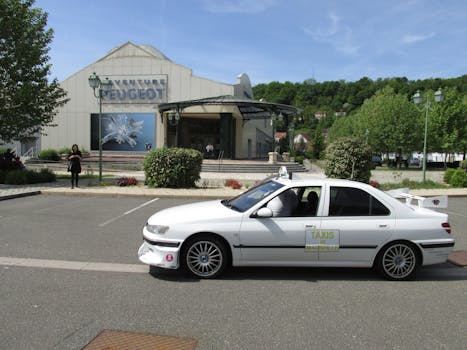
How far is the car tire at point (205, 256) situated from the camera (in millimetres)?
4938

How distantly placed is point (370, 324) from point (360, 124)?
46928 millimetres

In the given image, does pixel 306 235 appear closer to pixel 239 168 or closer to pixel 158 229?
pixel 158 229

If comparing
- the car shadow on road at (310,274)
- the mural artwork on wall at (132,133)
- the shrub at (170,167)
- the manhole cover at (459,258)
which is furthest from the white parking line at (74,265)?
the mural artwork on wall at (132,133)

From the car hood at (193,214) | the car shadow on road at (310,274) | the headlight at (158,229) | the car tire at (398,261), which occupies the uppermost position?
the car hood at (193,214)

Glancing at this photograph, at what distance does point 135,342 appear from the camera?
329 cm

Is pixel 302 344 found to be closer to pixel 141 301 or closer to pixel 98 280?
pixel 141 301

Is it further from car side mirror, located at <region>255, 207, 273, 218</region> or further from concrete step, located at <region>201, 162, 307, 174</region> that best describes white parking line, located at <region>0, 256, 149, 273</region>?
concrete step, located at <region>201, 162, 307, 174</region>

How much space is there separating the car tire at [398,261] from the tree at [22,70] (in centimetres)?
1626

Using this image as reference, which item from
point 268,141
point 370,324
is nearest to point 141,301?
point 370,324

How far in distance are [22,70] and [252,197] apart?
15594 millimetres

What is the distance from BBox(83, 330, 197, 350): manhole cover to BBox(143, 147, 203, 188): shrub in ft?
39.1

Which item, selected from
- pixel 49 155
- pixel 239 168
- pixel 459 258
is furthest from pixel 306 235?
pixel 49 155

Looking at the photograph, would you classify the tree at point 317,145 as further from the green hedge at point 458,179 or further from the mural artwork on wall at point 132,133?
the green hedge at point 458,179

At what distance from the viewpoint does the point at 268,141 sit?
2557 inches
